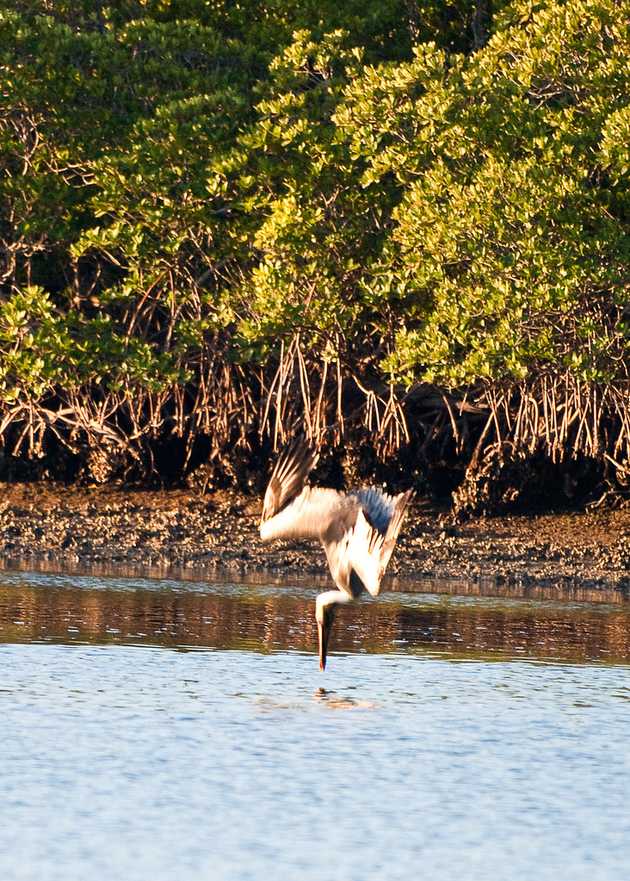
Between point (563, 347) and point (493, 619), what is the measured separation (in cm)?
298

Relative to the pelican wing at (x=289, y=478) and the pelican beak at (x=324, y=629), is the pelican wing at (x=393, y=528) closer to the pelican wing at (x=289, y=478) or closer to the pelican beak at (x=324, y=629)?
the pelican wing at (x=289, y=478)

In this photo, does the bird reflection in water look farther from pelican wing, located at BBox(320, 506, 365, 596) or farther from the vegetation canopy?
the vegetation canopy

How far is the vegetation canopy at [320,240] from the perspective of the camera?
1282cm

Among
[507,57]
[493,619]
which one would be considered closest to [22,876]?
[493,619]

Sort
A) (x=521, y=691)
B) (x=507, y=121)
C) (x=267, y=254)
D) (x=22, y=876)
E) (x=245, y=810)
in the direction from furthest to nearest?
1. (x=267, y=254)
2. (x=507, y=121)
3. (x=521, y=691)
4. (x=245, y=810)
5. (x=22, y=876)

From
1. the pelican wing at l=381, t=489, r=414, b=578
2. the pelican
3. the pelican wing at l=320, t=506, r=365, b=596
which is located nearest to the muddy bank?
the pelican wing at l=320, t=506, r=365, b=596

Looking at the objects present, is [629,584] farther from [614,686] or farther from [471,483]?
[614,686]

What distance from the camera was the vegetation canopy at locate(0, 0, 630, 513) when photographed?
12.8 m

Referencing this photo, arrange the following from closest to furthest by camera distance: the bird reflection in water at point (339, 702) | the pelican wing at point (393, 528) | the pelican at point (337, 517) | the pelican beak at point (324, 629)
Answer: the pelican wing at point (393, 528), the pelican at point (337, 517), the bird reflection in water at point (339, 702), the pelican beak at point (324, 629)

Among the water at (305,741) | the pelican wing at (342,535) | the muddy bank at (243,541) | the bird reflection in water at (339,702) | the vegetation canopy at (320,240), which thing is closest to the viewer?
the water at (305,741)

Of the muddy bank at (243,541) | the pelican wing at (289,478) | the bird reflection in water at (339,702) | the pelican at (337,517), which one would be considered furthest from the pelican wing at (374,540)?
the muddy bank at (243,541)

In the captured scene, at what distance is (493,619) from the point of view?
11.2 m

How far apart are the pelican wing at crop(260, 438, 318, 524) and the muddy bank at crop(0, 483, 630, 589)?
16.6 ft

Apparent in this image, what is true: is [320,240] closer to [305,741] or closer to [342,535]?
[342,535]
